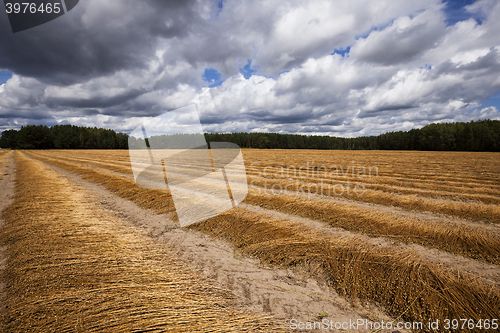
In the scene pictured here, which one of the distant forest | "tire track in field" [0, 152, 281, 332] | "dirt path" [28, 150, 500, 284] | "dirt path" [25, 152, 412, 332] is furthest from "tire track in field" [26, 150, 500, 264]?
the distant forest

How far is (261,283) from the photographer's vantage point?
4059 mm

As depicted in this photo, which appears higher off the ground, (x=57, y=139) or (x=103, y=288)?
(x=57, y=139)

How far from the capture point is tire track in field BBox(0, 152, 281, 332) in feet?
9.32

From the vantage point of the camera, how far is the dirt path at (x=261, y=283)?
3.35 m

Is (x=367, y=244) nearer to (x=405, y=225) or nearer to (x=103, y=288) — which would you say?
(x=405, y=225)

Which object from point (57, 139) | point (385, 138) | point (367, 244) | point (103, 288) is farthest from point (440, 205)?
point (57, 139)

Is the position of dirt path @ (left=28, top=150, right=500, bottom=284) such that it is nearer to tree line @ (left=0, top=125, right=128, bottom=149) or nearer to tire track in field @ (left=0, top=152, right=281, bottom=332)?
tire track in field @ (left=0, top=152, right=281, bottom=332)

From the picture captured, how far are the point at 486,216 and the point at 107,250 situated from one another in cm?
1157

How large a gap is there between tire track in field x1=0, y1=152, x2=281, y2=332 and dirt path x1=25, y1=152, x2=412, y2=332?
0.27 meters

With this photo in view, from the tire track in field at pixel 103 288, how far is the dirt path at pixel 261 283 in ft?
0.89

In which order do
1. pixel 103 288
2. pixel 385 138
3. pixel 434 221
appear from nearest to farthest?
pixel 103 288
pixel 434 221
pixel 385 138

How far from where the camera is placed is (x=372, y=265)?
174 inches

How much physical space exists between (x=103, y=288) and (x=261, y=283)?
2.66 m

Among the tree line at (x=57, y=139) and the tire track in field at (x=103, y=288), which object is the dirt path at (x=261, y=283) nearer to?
the tire track in field at (x=103, y=288)
